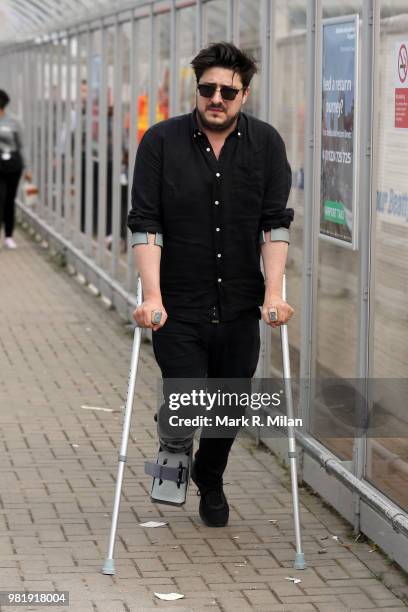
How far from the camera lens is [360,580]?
5.69m

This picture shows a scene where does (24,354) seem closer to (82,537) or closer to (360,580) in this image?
(82,537)

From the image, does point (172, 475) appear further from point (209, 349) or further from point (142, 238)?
point (142, 238)

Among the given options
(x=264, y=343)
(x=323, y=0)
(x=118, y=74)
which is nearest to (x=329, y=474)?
(x=264, y=343)

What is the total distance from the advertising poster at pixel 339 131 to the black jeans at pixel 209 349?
69 centimetres

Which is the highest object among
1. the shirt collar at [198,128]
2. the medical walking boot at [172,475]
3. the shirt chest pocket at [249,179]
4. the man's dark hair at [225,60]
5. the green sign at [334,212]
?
the man's dark hair at [225,60]

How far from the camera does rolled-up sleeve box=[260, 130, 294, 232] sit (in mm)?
5902

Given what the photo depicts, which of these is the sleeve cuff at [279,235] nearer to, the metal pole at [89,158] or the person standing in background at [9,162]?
the metal pole at [89,158]

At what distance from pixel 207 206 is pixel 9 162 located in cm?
1290

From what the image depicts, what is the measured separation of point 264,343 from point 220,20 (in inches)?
93.1

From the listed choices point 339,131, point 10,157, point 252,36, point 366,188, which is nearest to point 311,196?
point 339,131

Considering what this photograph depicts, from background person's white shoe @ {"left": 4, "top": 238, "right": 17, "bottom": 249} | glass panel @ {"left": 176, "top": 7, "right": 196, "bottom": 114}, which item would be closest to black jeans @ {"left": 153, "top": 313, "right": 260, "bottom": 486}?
glass panel @ {"left": 176, "top": 7, "right": 196, "bottom": 114}

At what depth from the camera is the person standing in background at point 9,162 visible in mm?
18172

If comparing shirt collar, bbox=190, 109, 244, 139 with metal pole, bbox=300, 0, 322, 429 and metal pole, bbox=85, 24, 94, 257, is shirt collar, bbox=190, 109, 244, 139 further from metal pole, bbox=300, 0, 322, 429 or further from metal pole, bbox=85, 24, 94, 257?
metal pole, bbox=85, 24, 94, 257

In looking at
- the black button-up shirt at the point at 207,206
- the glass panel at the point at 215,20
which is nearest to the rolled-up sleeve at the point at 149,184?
the black button-up shirt at the point at 207,206
